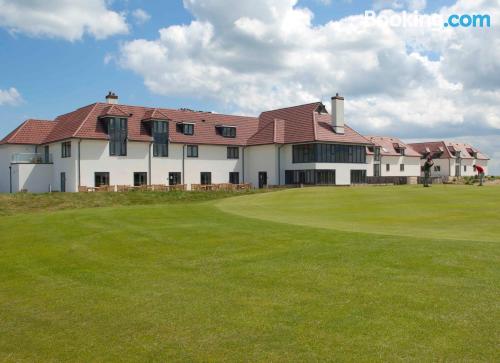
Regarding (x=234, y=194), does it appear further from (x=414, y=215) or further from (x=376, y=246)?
(x=376, y=246)

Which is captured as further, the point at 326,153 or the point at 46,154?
the point at 326,153

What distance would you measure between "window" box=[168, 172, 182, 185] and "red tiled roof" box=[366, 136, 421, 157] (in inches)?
1723

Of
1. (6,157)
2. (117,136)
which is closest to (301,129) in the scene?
(117,136)

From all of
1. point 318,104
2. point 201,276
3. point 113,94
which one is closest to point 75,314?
point 201,276

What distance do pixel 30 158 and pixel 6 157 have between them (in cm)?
243

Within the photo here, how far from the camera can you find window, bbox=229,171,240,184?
5904 centimetres

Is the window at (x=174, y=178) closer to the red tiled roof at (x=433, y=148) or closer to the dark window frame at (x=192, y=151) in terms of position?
the dark window frame at (x=192, y=151)

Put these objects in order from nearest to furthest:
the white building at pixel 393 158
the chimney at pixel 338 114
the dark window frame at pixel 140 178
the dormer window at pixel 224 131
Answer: the dark window frame at pixel 140 178 < the chimney at pixel 338 114 < the dormer window at pixel 224 131 < the white building at pixel 393 158

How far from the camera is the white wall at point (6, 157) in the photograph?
166 ft

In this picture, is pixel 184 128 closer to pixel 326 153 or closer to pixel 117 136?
pixel 117 136

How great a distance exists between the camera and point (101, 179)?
1898 inches

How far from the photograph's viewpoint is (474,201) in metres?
28.2

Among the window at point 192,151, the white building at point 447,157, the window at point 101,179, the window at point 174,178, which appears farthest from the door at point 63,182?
the white building at point 447,157

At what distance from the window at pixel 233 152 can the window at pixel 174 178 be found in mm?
7285
